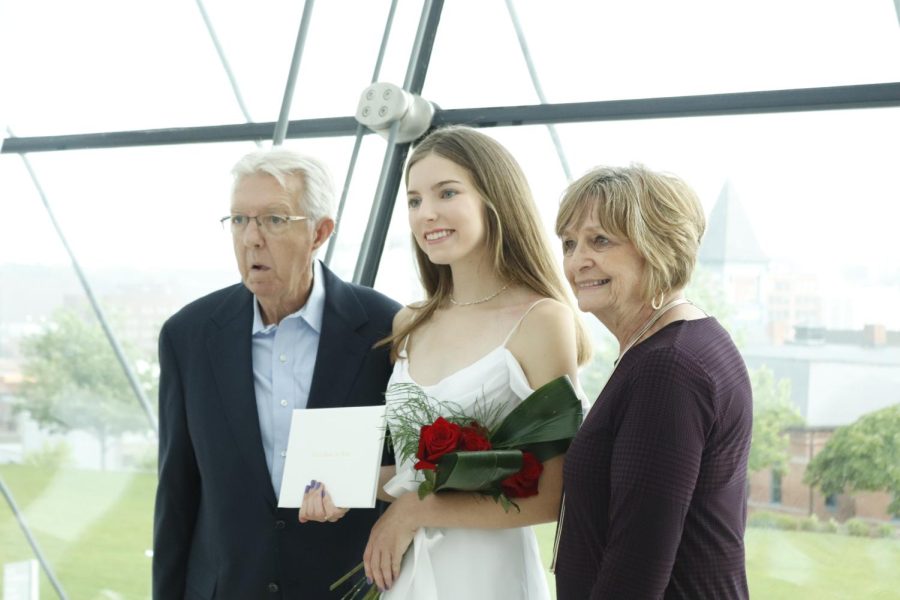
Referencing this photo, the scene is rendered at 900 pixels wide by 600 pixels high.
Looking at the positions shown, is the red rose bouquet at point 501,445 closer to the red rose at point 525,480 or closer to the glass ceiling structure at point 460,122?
the red rose at point 525,480

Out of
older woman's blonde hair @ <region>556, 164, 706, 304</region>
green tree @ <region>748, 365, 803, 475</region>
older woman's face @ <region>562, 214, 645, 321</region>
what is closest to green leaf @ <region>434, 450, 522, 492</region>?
older woman's face @ <region>562, 214, 645, 321</region>

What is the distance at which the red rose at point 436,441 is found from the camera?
2.31 metres

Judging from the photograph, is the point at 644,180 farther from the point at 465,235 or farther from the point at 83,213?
the point at 83,213

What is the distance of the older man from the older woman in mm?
816

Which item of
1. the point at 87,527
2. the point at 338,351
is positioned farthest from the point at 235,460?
the point at 87,527

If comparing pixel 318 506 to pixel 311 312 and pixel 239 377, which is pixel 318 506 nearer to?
pixel 239 377

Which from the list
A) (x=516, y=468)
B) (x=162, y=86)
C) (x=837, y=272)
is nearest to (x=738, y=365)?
(x=516, y=468)

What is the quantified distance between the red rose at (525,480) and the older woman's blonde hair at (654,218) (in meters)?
0.48

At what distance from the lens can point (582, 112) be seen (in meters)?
4.28

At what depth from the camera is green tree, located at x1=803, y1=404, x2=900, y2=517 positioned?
175 inches

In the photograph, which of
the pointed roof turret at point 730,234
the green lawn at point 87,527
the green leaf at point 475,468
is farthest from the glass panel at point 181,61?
the green leaf at point 475,468

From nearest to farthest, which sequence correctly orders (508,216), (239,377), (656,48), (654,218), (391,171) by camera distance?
(654,218), (508,216), (239,377), (391,171), (656,48)

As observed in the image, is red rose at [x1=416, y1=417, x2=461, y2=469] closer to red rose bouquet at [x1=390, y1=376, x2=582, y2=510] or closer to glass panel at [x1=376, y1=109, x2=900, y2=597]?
red rose bouquet at [x1=390, y1=376, x2=582, y2=510]

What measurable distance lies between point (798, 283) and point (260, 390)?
2847mm
